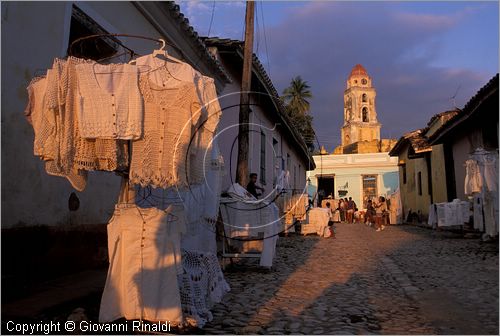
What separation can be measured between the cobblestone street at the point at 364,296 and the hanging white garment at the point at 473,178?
5.54 ft

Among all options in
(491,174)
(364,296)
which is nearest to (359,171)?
(491,174)

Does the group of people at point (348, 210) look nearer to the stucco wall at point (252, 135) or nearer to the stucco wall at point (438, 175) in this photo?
the stucco wall at point (438, 175)

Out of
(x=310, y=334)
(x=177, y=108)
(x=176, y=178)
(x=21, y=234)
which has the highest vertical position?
(x=177, y=108)

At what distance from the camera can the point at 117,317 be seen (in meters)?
3.17

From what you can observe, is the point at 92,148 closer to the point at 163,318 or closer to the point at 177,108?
the point at 177,108

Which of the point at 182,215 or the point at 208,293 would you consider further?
the point at 208,293

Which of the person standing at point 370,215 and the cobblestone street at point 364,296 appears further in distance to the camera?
the person standing at point 370,215

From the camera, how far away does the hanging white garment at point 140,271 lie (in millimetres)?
3180

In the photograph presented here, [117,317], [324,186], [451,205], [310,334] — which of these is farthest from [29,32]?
[324,186]

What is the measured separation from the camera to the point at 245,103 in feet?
24.1

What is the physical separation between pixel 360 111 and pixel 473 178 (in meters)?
44.4

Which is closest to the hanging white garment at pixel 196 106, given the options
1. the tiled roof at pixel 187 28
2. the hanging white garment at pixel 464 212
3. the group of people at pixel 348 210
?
the tiled roof at pixel 187 28

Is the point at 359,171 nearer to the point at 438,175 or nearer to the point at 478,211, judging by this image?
the point at 438,175

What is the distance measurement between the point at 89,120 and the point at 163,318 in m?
1.51
